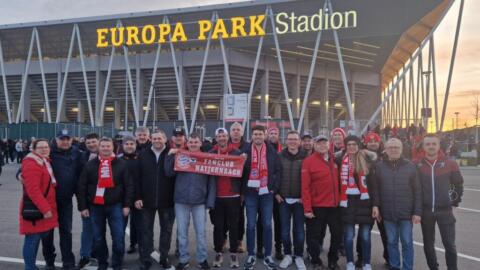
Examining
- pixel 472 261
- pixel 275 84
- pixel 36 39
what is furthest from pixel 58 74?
pixel 472 261

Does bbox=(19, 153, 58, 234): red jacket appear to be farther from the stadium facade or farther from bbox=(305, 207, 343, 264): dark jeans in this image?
the stadium facade

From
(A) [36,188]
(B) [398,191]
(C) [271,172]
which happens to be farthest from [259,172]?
(A) [36,188]

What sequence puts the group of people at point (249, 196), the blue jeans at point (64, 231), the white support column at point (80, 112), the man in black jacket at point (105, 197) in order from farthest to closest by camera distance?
1. the white support column at point (80, 112)
2. the blue jeans at point (64, 231)
3. the man in black jacket at point (105, 197)
4. the group of people at point (249, 196)

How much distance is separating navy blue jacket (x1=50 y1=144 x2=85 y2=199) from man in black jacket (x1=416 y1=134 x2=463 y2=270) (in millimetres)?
4662

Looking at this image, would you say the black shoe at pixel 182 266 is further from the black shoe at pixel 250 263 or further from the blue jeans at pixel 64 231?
the blue jeans at pixel 64 231

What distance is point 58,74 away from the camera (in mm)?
39312

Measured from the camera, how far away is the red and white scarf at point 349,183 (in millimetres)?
5266

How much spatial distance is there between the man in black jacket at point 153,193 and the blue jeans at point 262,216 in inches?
44.7

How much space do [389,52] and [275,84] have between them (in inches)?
435

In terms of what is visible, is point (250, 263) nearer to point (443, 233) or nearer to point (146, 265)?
point (146, 265)

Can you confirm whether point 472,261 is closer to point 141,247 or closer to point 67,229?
point 141,247

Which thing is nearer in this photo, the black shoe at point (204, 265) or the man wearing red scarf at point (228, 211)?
the black shoe at point (204, 265)

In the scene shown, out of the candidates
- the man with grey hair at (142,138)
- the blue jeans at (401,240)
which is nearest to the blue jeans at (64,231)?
the man with grey hair at (142,138)

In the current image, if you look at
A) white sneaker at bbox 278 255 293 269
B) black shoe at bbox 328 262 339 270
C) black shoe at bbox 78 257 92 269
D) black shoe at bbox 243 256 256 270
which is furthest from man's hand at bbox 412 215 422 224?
black shoe at bbox 78 257 92 269
